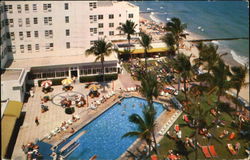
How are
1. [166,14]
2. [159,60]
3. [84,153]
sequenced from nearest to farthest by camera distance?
[84,153], [159,60], [166,14]

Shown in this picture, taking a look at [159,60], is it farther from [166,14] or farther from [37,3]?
[166,14]

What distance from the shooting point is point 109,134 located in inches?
1503

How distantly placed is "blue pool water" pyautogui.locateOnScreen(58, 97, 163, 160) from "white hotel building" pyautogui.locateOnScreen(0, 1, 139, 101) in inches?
510

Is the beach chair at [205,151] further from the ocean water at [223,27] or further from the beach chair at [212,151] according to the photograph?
the ocean water at [223,27]

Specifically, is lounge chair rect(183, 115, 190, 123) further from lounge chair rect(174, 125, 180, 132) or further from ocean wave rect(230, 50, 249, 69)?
ocean wave rect(230, 50, 249, 69)

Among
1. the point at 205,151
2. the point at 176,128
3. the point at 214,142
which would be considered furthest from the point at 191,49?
the point at 205,151

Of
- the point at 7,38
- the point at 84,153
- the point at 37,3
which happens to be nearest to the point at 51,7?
the point at 37,3

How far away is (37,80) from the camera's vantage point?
51.6m

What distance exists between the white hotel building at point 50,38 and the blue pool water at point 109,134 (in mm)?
12959

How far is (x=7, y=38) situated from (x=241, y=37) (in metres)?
87.2

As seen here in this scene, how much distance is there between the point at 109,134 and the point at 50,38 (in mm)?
25776

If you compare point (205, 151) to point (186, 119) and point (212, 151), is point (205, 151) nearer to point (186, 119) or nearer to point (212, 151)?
point (212, 151)

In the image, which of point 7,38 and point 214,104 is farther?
point 7,38

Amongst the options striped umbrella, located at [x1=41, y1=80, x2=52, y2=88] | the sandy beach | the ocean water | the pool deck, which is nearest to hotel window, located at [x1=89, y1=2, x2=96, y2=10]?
the pool deck
